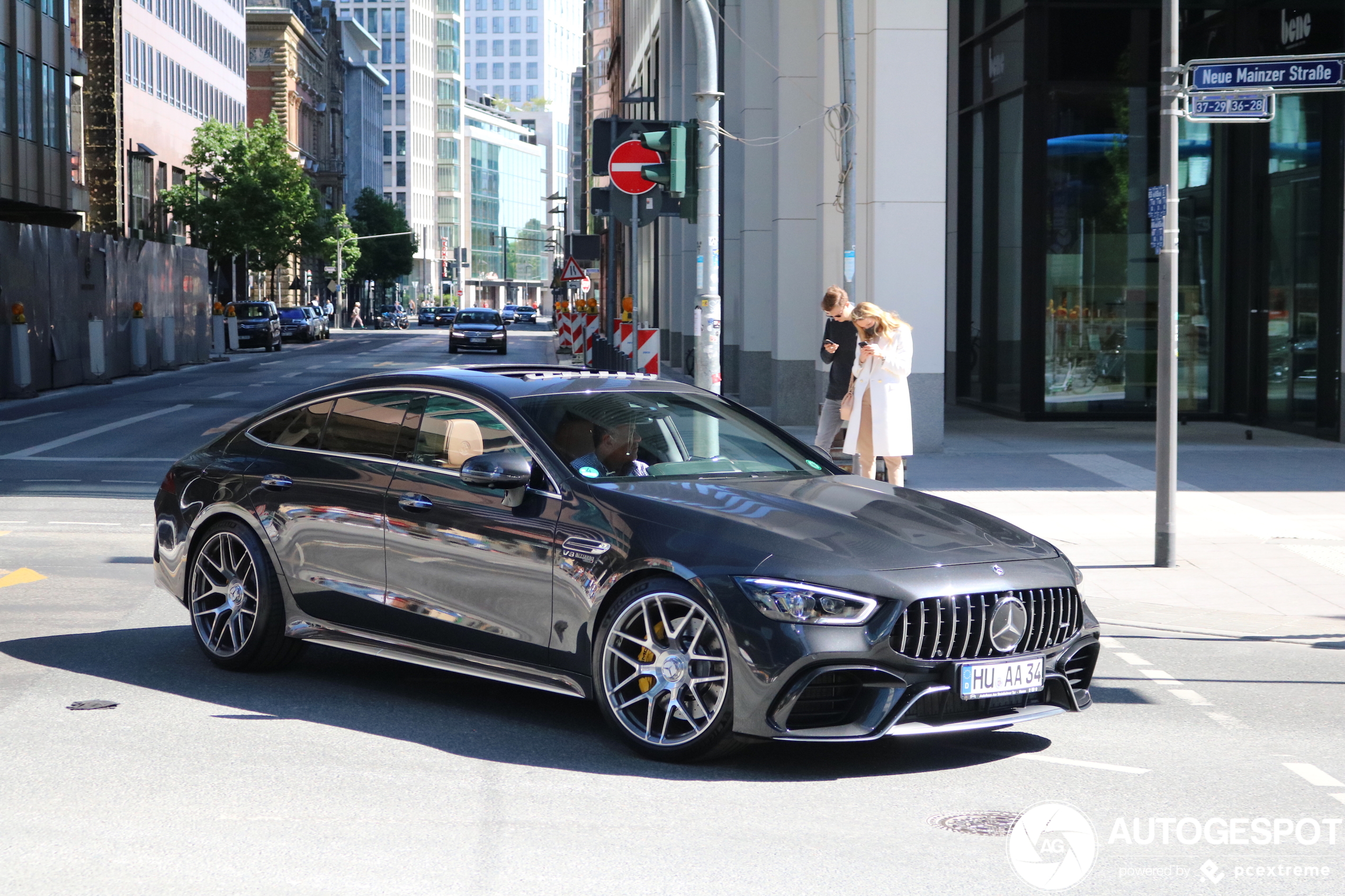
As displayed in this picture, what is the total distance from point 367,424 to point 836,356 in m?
8.85

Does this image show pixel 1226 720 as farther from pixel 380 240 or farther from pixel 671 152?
Answer: pixel 380 240

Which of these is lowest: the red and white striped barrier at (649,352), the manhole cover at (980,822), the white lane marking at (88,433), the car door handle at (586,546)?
the manhole cover at (980,822)

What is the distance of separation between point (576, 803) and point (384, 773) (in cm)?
78

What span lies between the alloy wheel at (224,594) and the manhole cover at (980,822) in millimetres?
3519

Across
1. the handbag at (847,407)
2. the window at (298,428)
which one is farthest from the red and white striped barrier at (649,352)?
the window at (298,428)

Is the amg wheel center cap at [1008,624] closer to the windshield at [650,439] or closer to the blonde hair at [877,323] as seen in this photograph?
the windshield at [650,439]

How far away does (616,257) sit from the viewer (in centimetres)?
6719

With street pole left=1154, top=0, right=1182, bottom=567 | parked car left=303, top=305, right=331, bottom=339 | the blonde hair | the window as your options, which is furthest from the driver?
parked car left=303, top=305, right=331, bottom=339

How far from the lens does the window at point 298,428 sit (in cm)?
767

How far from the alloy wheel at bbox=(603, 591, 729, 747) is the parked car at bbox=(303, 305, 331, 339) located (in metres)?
72.8

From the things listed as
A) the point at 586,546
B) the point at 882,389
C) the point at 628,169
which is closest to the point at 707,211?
the point at 882,389


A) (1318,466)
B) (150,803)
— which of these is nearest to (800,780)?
(150,803)

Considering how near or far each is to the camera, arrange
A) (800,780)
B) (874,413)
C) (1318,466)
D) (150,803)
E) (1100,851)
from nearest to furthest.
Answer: (1100,851) < (150,803) < (800,780) < (874,413) < (1318,466)

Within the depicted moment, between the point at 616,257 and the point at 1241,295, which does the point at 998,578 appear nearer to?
the point at 1241,295
